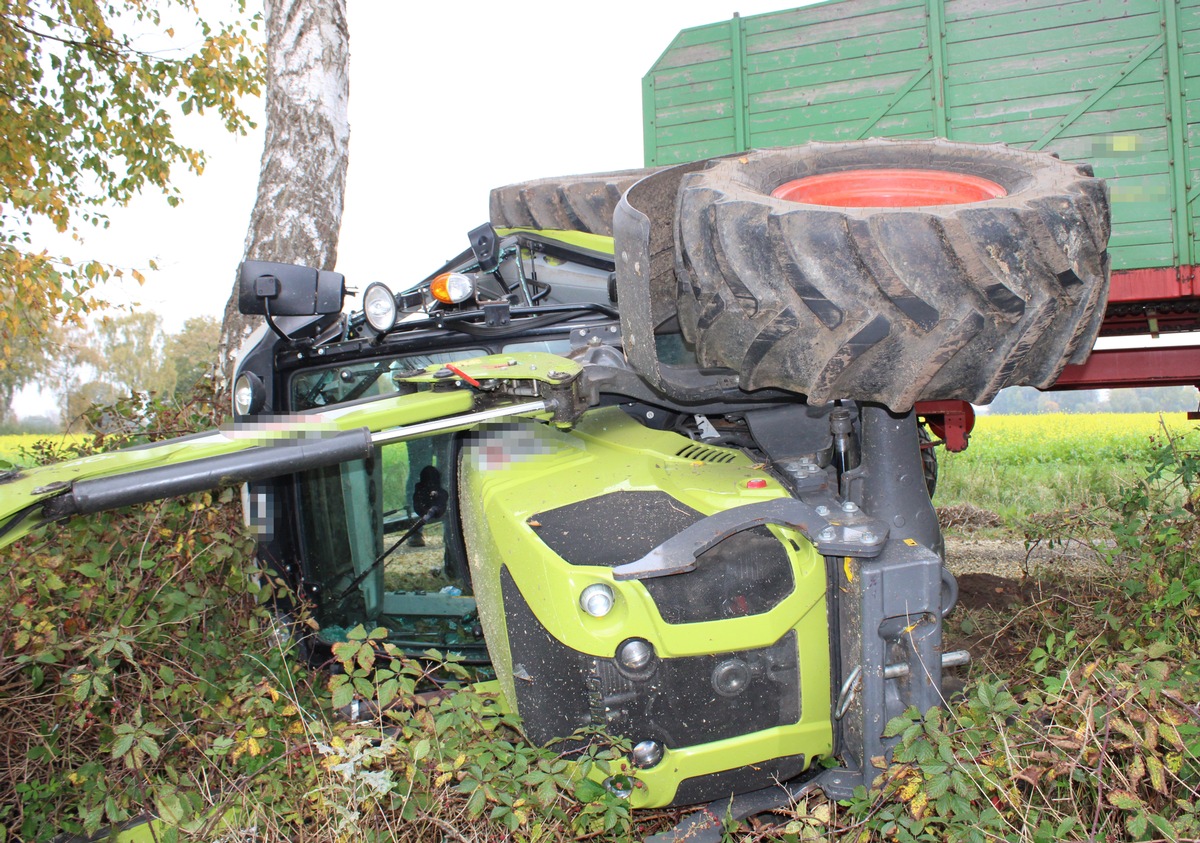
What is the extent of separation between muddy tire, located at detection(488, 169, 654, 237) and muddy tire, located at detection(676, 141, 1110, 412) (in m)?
1.91

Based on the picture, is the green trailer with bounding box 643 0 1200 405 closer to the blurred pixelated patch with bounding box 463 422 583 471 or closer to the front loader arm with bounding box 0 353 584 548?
the blurred pixelated patch with bounding box 463 422 583 471

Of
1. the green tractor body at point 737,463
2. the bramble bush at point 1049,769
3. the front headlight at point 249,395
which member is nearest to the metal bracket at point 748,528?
the green tractor body at point 737,463

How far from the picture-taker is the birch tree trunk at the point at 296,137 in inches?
254

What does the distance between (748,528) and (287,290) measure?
188 cm

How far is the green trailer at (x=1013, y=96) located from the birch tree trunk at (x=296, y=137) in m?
2.59

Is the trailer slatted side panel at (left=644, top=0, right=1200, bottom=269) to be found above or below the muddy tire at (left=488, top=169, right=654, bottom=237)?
above

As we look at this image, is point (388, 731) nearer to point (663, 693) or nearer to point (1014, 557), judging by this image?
point (663, 693)

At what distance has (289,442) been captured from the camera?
7.95 ft

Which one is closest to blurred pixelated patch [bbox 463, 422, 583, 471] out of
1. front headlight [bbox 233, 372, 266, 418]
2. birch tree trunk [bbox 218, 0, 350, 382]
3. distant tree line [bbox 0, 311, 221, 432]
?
front headlight [bbox 233, 372, 266, 418]

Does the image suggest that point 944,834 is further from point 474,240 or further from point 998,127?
point 998,127

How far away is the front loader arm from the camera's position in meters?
2.20

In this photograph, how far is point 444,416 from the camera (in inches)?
106

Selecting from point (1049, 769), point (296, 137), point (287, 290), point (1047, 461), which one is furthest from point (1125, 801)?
point (1047, 461)

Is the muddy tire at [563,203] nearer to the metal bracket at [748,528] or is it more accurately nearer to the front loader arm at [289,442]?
the front loader arm at [289,442]
